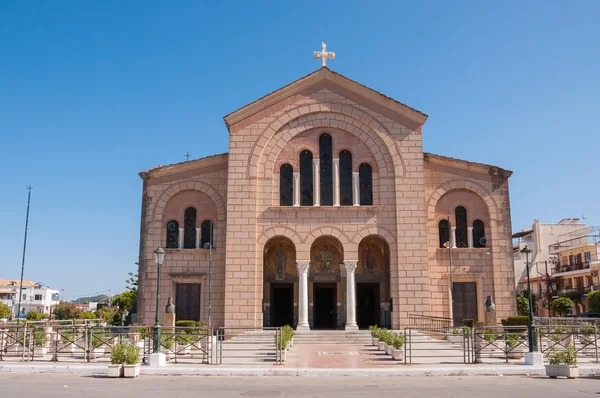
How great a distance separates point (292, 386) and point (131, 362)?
5.10 m

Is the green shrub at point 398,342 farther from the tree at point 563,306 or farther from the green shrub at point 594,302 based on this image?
the tree at point 563,306

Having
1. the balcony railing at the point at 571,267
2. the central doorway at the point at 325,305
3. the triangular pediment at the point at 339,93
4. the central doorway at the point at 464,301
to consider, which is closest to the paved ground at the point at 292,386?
the central doorway at the point at 464,301

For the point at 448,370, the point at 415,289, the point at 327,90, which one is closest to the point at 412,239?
the point at 415,289

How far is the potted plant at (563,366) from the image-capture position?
16453mm

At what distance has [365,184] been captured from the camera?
30906 mm

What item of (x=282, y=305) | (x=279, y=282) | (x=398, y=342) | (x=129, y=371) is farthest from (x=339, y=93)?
(x=129, y=371)

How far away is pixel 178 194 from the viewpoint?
32031 millimetres

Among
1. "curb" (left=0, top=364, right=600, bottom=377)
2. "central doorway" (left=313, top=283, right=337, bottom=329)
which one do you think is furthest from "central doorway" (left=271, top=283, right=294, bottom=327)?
"curb" (left=0, top=364, right=600, bottom=377)

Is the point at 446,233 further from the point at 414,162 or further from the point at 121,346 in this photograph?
the point at 121,346

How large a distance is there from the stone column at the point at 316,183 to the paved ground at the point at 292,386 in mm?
14485

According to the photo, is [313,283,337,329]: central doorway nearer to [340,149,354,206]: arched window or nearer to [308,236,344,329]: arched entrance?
[308,236,344,329]: arched entrance

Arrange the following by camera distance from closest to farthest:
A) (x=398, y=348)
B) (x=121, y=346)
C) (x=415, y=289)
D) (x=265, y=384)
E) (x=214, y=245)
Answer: (x=265, y=384) < (x=121, y=346) < (x=398, y=348) < (x=415, y=289) < (x=214, y=245)

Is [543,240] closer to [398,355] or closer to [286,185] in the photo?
[286,185]

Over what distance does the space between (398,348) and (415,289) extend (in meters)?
8.65
